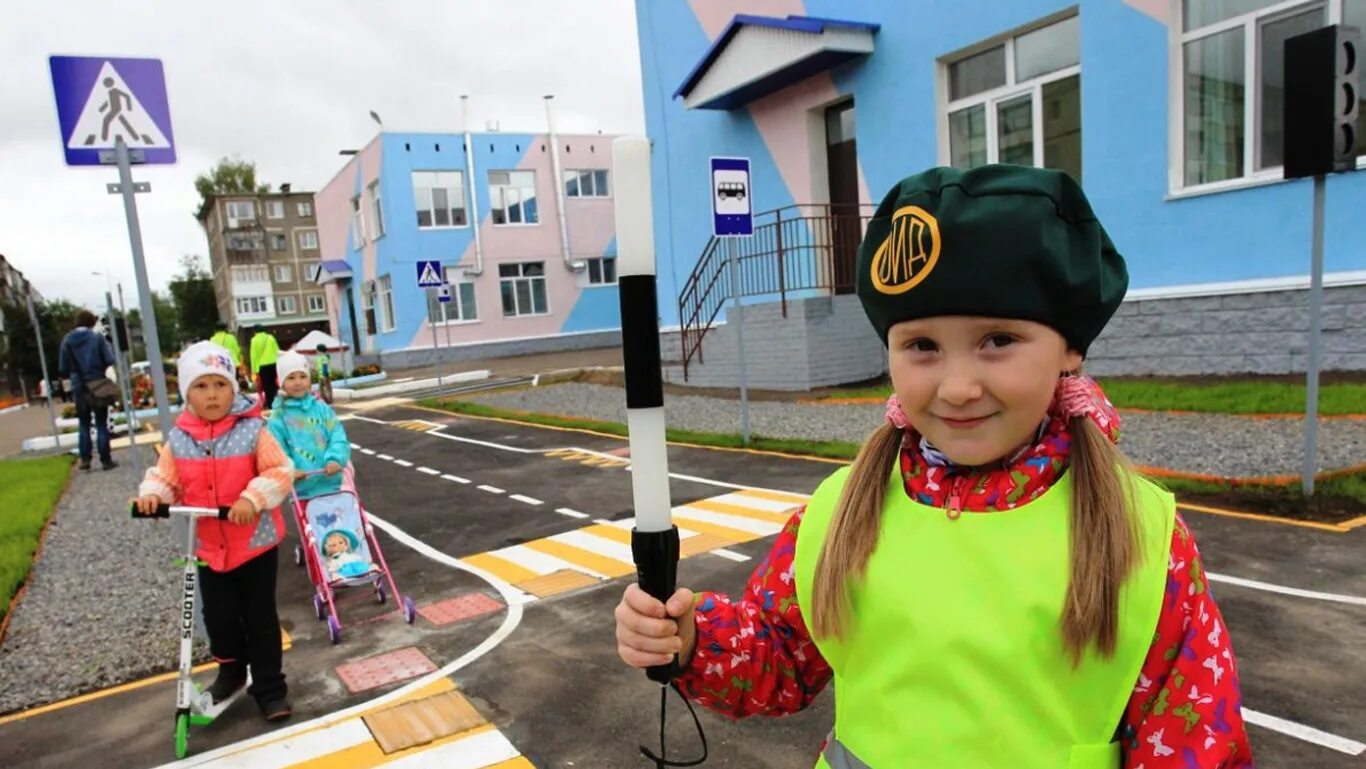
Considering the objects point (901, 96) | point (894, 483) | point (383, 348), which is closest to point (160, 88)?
point (894, 483)

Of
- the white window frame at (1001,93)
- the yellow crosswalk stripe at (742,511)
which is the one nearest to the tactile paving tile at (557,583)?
the yellow crosswalk stripe at (742,511)

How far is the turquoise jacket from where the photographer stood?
231 inches

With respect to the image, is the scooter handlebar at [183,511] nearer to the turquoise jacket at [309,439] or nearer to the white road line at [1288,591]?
the turquoise jacket at [309,439]

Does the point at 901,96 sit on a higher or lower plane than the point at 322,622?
higher

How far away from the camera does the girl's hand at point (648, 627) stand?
1316 millimetres

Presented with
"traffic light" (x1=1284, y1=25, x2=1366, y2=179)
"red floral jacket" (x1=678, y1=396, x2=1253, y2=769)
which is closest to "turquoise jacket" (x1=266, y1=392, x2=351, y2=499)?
"red floral jacket" (x1=678, y1=396, x2=1253, y2=769)

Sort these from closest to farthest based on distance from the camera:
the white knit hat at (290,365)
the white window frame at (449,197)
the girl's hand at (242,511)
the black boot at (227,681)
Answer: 1. the girl's hand at (242,511)
2. the black boot at (227,681)
3. the white knit hat at (290,365)
4. the white window frame at (449,197)

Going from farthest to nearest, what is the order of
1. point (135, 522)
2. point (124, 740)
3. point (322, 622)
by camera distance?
point (135, 522) → point (322, 622) → point (124, 740)

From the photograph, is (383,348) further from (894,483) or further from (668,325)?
(894,483)

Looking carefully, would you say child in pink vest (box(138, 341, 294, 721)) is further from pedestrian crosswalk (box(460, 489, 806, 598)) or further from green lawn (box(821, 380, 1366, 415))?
green lawn (box(821, 380, 1366, 415))

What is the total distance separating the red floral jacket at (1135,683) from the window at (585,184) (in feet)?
114

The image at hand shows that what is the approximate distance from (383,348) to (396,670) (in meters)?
31.4

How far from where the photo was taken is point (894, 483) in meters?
1.48

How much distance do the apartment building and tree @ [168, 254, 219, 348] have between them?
391 inches
